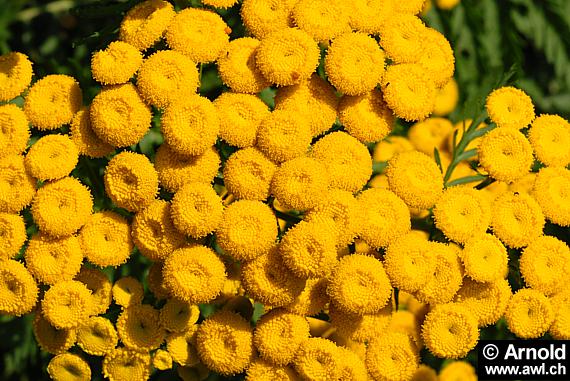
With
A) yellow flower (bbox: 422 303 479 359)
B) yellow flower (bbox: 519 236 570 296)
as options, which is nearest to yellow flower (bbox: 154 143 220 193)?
yellow flower (bbox: 422 303 479 359)

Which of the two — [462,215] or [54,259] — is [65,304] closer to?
[54,259]

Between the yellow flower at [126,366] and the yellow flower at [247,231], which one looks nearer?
the yellow flower at [247,231]

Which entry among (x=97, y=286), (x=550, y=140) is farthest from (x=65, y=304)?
(x=550, y=140)

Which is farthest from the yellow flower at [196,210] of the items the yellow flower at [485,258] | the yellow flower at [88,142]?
the yellow flower at [485,258]

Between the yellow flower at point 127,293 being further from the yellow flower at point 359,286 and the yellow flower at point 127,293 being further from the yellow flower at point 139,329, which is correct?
the yellow flower at point 359,286

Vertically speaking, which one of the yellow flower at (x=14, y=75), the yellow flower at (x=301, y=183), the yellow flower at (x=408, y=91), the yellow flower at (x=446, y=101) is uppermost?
the yellow flower at (x=14, y=75)

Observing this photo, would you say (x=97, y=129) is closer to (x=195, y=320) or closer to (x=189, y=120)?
(x=189, y=120)
